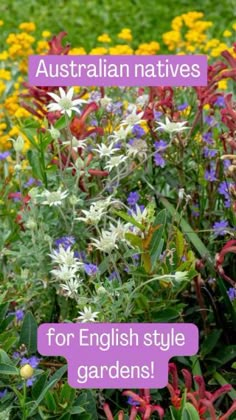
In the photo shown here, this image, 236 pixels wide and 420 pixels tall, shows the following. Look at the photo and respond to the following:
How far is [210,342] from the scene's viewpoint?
6.78 feet

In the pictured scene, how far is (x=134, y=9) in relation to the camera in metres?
5.84

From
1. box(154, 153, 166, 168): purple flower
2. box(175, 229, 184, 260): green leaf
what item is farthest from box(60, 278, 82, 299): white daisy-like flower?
box(154, 153, 166, 168): purple flower

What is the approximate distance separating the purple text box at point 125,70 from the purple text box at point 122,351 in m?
0.57

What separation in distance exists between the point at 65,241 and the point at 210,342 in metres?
0.39

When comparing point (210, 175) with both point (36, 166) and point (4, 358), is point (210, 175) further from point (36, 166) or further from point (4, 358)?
point (4, 358)

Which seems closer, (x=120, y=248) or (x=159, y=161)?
(x=120, y=248)

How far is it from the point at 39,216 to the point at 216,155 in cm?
57

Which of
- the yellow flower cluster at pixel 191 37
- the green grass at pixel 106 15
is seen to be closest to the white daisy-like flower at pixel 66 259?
the yellow flower cluster at pixel 191 37

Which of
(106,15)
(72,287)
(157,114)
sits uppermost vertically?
(106,15)

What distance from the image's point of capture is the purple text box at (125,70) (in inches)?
78.0

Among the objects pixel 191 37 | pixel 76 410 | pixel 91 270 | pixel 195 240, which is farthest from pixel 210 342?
pixel 191 37

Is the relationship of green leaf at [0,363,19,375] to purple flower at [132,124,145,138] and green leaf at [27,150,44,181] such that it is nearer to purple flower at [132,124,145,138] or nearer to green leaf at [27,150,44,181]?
green leaf at [27,150,44,181]

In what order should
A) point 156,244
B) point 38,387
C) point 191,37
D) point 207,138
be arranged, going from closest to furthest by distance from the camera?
1. point 38,387
2. point 156,244
3. point 207,138
4. point 191,37

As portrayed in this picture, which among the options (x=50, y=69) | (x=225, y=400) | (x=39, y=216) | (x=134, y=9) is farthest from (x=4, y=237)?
(x=134, y=9)
